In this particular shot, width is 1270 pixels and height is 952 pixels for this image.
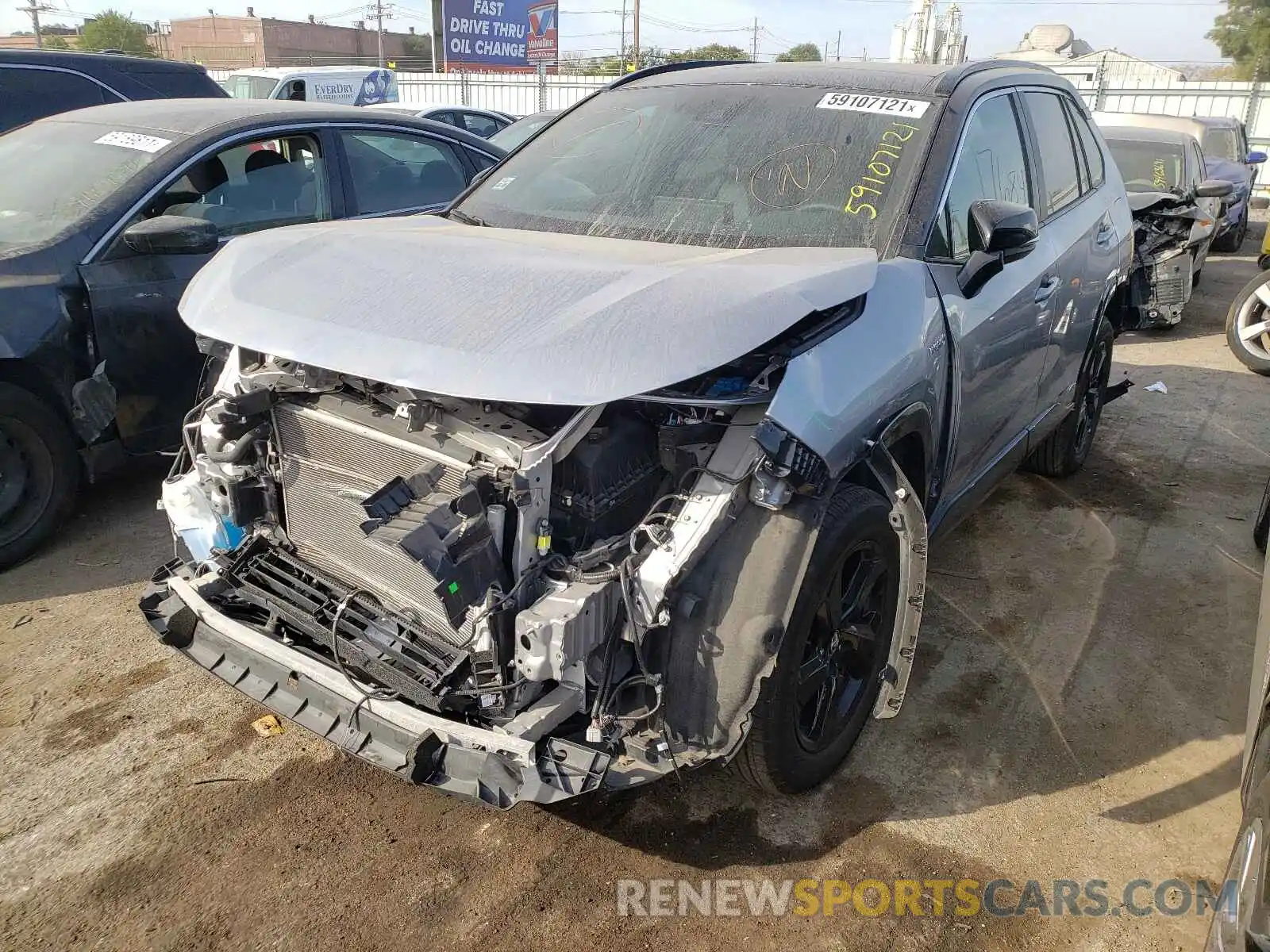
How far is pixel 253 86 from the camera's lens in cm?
1512

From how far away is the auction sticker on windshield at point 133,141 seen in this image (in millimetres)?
4332

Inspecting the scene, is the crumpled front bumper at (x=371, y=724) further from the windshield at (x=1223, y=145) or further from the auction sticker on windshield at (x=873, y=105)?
the windshield at (x=1223, y=145)

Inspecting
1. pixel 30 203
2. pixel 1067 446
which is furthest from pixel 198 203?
pixel 1067 446

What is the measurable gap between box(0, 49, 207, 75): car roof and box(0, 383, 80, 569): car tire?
12.7ft

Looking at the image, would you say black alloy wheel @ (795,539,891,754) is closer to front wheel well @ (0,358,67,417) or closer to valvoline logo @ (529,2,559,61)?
front wheel well @ (0,358,67,417)

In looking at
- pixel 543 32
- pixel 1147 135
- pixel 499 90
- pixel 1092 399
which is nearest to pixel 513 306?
pixel 1092 399

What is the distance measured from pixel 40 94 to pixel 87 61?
0.39 meters

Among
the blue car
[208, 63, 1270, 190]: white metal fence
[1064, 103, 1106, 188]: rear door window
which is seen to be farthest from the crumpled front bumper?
[208, 63, 1270, 190]: white metal fence

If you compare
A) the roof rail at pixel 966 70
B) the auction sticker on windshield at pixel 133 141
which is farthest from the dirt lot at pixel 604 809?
the roof rail at pixel 966 70

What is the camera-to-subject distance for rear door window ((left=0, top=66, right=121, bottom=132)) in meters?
6.25

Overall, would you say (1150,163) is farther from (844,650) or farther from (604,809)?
(604,809)

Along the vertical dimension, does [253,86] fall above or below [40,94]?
above

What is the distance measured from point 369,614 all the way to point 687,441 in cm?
97

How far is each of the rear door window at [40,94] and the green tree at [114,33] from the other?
46959 mm
